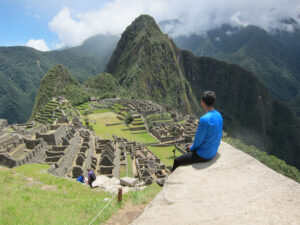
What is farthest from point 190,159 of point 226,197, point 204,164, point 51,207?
Result: point 51,207

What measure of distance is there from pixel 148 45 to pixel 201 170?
186 m

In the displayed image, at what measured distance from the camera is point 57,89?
370ft

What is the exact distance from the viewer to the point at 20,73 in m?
180

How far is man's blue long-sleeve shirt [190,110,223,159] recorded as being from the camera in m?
5.09

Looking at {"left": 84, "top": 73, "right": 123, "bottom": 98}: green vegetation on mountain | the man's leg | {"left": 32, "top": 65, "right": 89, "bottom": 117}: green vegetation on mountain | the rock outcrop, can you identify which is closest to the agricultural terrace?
{"left": 32, "top": 65, "right": 89, "bottom": 117}: green vegetation on mountain

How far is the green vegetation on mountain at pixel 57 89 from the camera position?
95.9 m

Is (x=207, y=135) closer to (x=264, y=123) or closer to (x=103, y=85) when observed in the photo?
(x=103, y=85)

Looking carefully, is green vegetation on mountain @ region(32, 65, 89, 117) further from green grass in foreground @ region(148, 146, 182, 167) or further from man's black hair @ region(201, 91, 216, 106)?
man's black hair @ region(201, 91, 216, 106)

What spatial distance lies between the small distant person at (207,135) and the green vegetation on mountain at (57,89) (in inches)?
3362

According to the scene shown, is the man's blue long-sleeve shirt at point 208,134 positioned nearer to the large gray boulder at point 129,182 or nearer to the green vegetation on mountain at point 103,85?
the large gray boulder at point 129,182

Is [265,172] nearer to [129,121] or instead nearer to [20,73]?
[129,121]

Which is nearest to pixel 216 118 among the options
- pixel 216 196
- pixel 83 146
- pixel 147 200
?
pixel 216 196

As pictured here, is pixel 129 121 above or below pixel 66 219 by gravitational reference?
below

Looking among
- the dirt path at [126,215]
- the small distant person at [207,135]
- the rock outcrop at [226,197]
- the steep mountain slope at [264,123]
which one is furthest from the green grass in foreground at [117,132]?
the steep mountain slope at [264,123]
